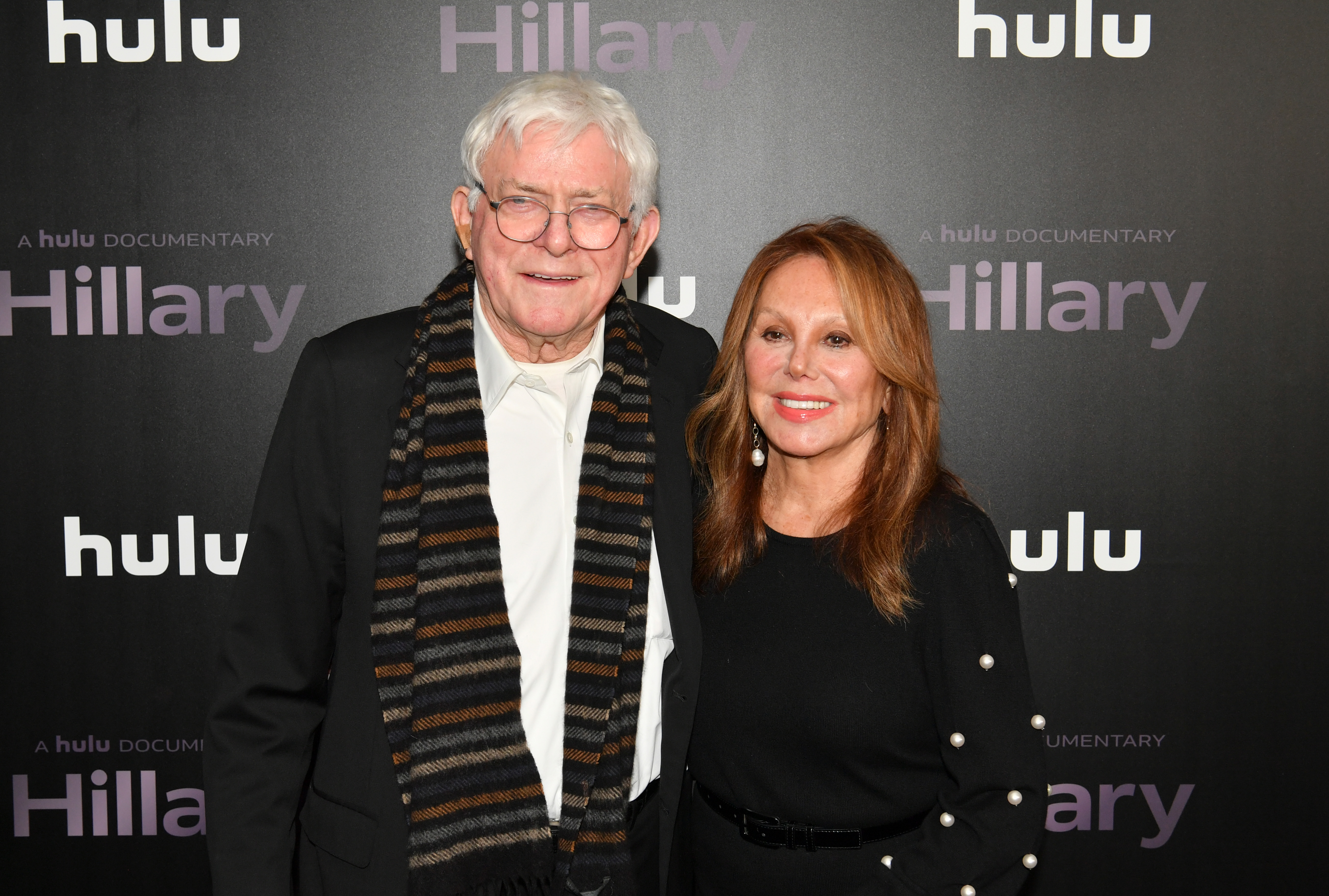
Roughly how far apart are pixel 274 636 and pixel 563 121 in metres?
0.92

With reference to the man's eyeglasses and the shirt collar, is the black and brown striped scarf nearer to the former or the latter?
the shirt collar

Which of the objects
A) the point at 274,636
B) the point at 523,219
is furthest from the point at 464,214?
the point at 274,636

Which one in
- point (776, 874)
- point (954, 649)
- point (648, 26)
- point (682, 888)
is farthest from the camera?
point (648, 26)

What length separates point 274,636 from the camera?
59.9 inches

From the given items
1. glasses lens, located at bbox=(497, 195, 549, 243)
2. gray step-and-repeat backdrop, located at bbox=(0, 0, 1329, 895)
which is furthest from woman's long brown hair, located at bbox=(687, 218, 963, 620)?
gray step-and-repeat backdrop, located at bbox=(0, 0, 1329, 895)

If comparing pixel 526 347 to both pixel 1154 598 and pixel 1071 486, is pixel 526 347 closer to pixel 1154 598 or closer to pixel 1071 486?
pixel 1071 486

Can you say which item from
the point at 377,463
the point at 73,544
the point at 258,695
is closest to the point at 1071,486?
the point at 377,463

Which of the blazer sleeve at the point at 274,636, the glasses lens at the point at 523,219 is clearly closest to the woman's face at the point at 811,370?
the glasses lens at the point at 523,219

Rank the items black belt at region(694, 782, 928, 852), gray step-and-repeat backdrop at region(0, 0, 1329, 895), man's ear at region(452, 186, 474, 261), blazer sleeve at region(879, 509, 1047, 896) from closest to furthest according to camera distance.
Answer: blazer sleeve at region(879, 509, 1047, 896) → black belt at region(694, 782, 928, 852) → man's ear at region(452, 186, 474, 261) → gray step-and-repeat backdrop at region(0, 0, 1329, 895)

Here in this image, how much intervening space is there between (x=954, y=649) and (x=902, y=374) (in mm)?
435

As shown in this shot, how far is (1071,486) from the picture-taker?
2648 mm

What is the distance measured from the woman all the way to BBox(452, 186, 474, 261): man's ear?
1.61ft

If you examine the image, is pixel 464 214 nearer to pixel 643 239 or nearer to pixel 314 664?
pixel 643 239

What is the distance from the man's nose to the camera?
1581 millimetres
